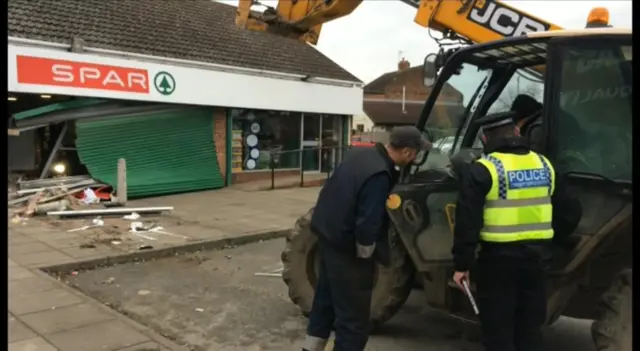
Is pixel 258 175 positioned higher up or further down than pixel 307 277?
higher up

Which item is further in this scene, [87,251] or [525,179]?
[87,251]

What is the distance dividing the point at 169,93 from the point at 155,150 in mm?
1350

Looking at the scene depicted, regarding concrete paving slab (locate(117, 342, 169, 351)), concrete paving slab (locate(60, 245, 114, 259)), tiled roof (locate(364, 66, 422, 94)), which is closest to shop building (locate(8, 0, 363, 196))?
concrete paving slab (locate(60, 245, 114, 259))

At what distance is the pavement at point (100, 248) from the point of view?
457 centimetres

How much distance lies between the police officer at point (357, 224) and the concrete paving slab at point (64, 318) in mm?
2338

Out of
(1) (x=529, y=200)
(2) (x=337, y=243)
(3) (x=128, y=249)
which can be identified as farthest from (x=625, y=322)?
(3) (x=128, y=249)

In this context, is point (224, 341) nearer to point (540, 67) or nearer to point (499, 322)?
point (499, 322)

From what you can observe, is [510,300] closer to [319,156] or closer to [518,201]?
[518,201]

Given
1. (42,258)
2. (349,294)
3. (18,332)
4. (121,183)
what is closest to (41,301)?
(18,332)

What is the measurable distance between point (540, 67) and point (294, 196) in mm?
9277

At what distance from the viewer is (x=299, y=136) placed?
16.9 metres

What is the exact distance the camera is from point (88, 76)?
11.9m

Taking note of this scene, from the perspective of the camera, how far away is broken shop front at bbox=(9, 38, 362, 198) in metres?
11.6

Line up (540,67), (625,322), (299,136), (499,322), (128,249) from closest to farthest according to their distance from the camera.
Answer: (625,322) < (499,322) < (540,67) < (128,249) < (299,136)
